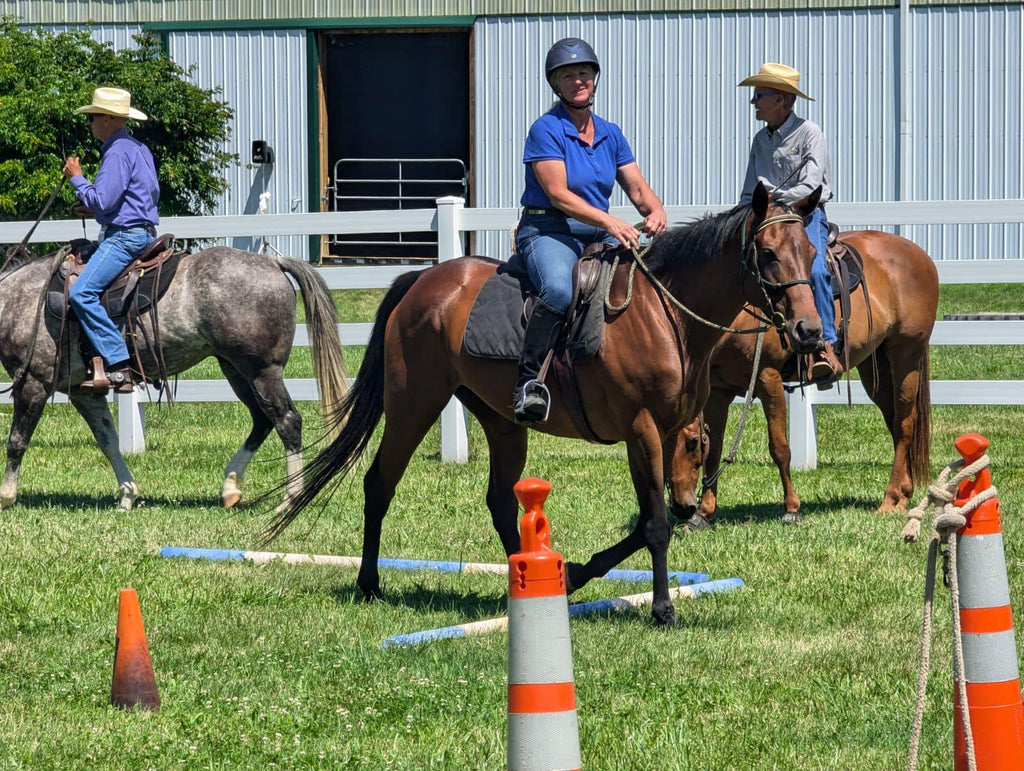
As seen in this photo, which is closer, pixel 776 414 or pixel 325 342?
pixel 776 414

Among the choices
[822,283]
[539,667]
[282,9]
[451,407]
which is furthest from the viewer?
[282,9]

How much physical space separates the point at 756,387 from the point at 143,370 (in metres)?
4.20

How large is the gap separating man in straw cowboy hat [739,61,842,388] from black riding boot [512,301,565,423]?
103 inches

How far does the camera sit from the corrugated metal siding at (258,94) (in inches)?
1087

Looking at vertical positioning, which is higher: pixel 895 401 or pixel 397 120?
pixel 397 120

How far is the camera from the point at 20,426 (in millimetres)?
9953

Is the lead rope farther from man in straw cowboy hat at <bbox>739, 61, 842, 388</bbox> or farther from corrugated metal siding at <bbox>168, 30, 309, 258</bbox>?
corrugated metal siding at <bbox>168, 30, 309, 258</bbox>

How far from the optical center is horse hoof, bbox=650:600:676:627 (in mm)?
6398

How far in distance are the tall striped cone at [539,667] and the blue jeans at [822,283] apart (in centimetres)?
574

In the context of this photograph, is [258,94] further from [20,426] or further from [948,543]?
[948,543]

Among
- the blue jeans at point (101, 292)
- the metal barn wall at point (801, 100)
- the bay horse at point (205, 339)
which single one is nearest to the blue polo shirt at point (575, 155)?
the bay horse at point (205, 339)

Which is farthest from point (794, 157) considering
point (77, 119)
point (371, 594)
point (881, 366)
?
point (77, 119)

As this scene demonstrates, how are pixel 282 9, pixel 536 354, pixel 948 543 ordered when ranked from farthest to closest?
pixel 282 9
pixel 536 354
pixel 948 543

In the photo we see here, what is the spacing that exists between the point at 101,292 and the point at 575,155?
4.26m
